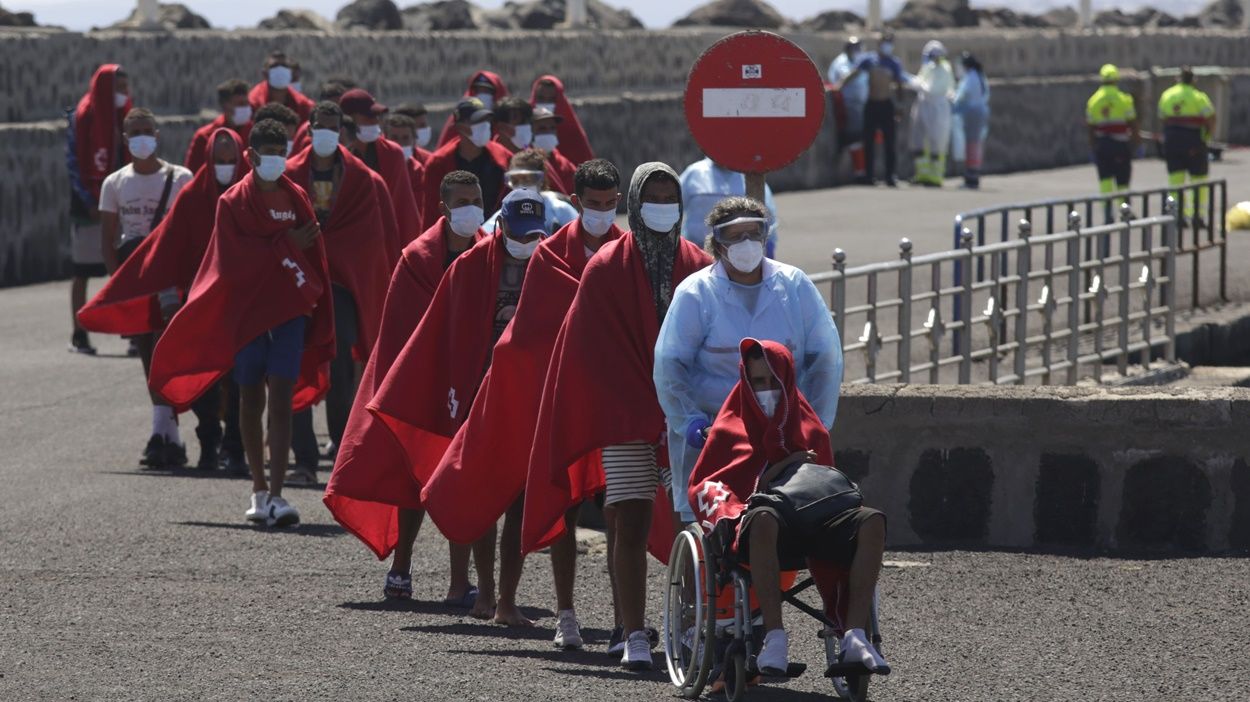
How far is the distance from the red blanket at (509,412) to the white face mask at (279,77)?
25.9ft

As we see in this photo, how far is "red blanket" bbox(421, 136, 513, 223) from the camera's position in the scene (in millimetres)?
13266

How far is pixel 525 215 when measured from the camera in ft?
29.9

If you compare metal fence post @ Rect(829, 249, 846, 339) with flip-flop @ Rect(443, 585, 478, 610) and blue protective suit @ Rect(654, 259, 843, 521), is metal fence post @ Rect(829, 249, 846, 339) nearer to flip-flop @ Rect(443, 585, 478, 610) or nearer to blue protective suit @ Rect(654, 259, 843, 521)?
A: flip-flop @ Rect(443, 585, 478, 610)

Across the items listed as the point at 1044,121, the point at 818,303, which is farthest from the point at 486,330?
the point at 1044,121

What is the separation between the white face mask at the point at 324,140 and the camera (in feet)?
39.1

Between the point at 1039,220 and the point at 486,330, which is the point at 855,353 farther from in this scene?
the point at 1039,220

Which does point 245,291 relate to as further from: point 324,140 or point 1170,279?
point 1170,279

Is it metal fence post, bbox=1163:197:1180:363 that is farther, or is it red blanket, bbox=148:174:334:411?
metal fence post, bbox=1163:197:1180:363

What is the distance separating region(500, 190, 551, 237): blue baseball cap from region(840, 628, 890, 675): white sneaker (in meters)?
2.47

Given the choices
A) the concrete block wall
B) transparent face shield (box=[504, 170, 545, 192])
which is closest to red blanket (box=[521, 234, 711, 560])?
the concrete block wall

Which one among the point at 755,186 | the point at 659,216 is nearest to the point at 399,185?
the point at 755,186

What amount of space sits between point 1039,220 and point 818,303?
61.6 feet

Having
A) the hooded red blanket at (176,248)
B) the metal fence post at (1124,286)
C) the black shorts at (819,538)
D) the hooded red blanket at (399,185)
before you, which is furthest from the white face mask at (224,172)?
the metal fence post at (1124,286)

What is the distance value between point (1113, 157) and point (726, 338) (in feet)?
63.5
